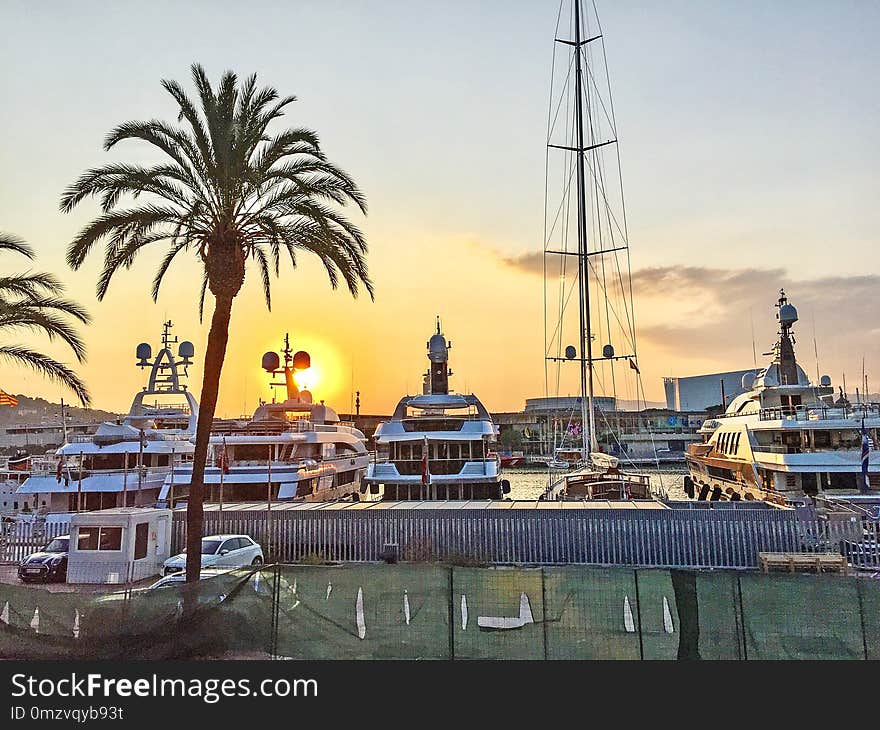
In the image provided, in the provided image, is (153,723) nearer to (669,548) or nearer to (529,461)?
(669,548)

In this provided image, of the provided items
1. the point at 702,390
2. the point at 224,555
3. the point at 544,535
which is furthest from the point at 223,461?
the point at 702,390

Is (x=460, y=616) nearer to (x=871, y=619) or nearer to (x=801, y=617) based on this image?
(x=801, y=617)

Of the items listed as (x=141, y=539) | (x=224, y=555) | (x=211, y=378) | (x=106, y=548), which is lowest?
(x=224, y=555)

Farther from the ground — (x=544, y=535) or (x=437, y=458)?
(x=437, y=458)

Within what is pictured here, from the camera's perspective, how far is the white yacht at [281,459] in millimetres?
32188

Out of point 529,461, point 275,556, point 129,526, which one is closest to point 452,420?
point 275,556

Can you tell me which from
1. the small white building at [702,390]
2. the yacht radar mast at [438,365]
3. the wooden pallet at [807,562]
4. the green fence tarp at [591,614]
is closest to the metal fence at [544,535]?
the wooden pallet at [807,562]

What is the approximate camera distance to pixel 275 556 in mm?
20859

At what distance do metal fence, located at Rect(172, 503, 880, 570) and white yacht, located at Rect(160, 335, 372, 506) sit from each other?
419cm

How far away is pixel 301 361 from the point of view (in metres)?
52.4

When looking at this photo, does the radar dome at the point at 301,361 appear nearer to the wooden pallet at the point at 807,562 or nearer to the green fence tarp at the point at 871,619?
the wooden pallet at the point at 807,562

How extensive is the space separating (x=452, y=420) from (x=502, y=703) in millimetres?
25619

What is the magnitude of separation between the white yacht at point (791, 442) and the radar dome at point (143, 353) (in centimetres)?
3698

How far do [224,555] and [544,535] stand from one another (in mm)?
9384
